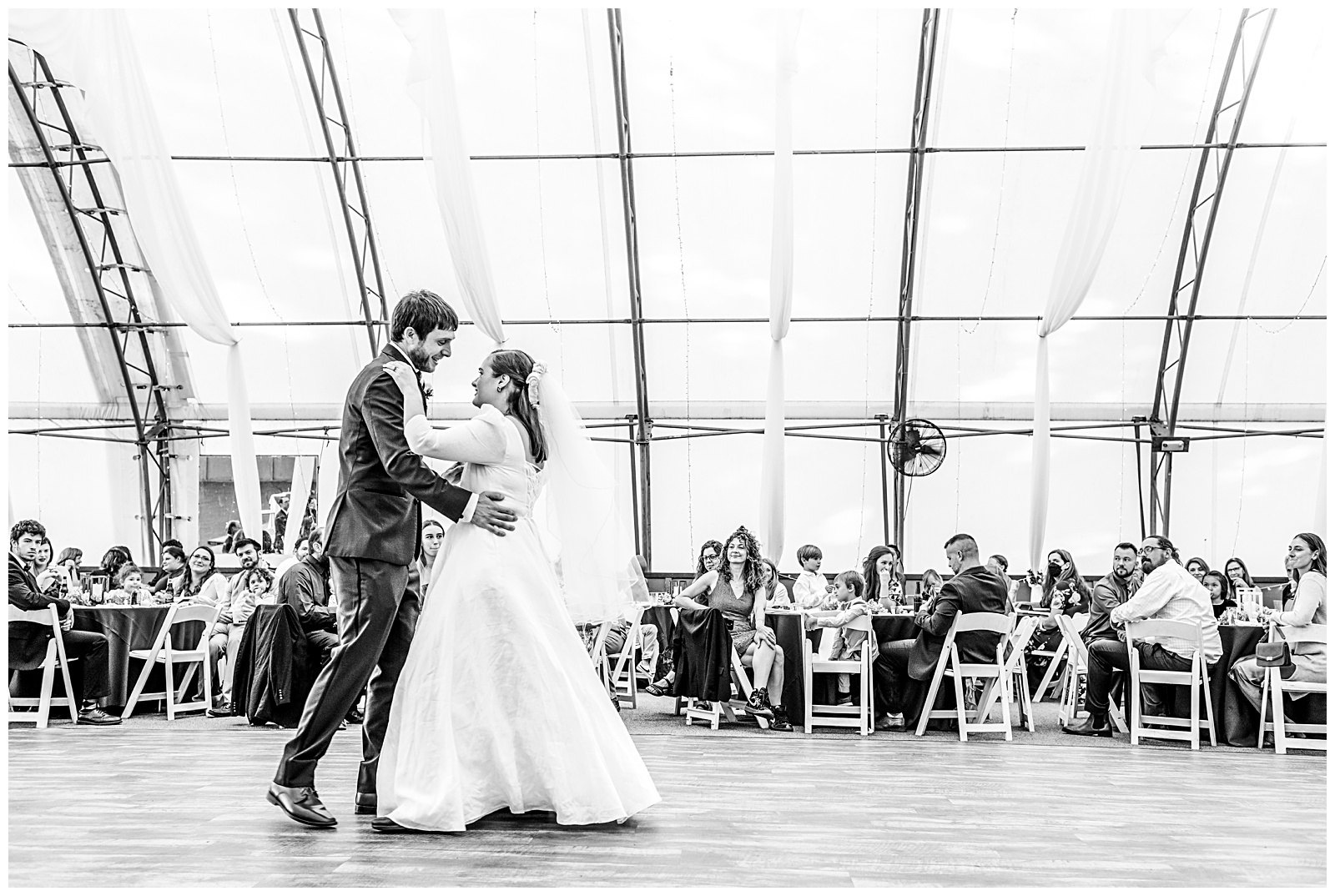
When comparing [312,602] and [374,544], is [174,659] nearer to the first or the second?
[312,602]

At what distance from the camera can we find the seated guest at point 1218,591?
8.70 metres

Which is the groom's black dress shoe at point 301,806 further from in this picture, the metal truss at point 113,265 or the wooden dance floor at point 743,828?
the metal truss at point 113,265

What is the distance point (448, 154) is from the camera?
914 cm

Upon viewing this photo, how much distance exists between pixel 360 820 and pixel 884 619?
3.92 m

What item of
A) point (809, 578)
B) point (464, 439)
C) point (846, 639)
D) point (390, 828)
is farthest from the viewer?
point (809, 578)

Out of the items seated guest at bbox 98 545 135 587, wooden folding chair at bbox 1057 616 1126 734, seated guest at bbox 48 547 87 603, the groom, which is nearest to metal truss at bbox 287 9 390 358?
seated guest at bbox 48 547 87 603

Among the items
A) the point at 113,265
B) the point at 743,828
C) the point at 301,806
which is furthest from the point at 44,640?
the point at 113,265

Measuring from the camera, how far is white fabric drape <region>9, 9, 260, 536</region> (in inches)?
327

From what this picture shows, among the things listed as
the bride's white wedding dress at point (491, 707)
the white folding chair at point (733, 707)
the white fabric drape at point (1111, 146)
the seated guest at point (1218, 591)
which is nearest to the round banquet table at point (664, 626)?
the white folding chair at point (733, 707)

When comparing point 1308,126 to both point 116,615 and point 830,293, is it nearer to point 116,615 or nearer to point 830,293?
point 830,293

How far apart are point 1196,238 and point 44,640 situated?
11.2 meters

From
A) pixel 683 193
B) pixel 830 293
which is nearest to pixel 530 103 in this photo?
pixel 683 193

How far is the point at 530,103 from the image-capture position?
472 inches

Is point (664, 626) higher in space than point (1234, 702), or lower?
higher
